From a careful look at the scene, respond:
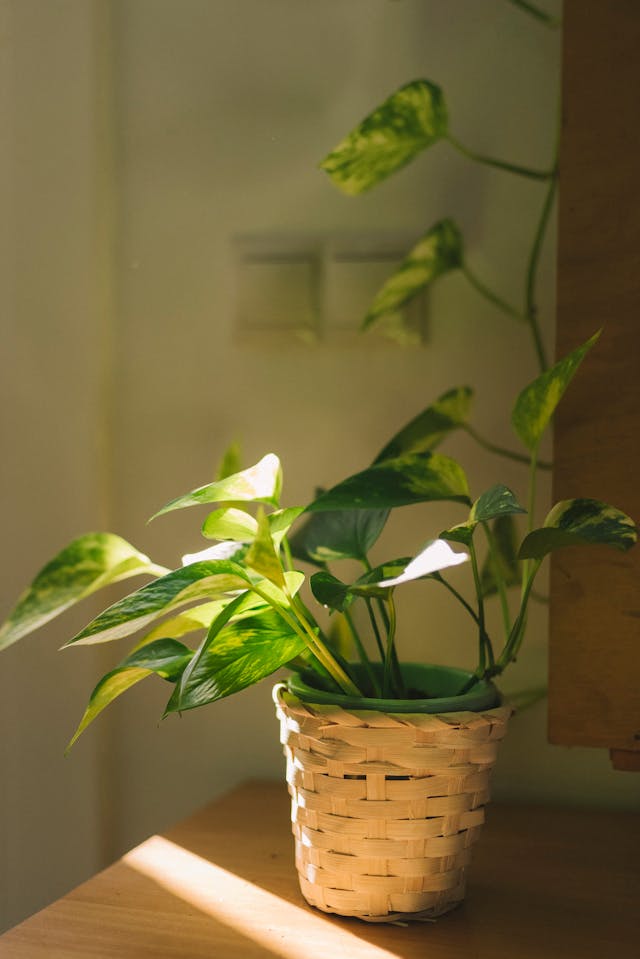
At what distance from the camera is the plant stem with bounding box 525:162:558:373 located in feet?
3.22

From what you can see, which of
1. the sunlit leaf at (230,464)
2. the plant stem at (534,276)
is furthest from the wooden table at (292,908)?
the plant stem at (534,276)

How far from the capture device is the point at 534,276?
39.6 inches

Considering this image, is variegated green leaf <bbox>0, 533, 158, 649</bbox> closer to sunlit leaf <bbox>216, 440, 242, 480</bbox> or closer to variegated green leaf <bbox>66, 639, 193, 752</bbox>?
variegated green leaf <bbox>66, 639, 193, 752</bbox>

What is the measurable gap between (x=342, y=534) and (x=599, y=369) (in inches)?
9.5

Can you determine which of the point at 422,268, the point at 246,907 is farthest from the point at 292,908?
the point at 422,268

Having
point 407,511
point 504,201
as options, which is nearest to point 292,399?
point 407,511

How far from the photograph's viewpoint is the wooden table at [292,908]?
2.23 ft

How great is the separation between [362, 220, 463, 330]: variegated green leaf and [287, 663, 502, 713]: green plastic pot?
0.35 m

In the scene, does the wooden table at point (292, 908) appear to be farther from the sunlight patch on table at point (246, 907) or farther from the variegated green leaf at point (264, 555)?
the variegated green leaf at point (264, 555)

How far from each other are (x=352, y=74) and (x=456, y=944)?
0.86 metres

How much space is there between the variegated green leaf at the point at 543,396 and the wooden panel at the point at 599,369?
1.2 inches

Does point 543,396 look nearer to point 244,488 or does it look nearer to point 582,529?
point 582,529

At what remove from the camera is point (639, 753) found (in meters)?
0.75

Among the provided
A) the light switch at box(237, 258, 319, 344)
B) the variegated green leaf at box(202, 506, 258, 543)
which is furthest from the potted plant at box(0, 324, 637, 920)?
the light switch at box(237, 258, 319, 344)
